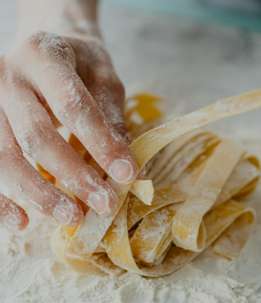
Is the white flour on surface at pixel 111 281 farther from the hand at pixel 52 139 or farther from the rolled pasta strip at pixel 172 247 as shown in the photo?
the hand at pixel 52 139

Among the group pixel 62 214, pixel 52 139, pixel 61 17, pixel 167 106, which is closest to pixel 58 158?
pixel 52 139

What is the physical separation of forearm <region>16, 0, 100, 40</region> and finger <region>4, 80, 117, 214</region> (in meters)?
0.68

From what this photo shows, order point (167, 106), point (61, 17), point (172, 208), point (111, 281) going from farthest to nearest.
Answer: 1. point (167, 106)
2. point (61, 17)
3. point (172, 208)
4. point (111, 281)

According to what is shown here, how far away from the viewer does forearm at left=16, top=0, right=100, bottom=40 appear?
1.62 metres

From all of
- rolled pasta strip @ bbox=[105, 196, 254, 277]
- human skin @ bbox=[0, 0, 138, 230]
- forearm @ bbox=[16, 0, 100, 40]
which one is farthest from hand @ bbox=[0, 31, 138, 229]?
forearm @ bbox=[16, 0, 100, 40]

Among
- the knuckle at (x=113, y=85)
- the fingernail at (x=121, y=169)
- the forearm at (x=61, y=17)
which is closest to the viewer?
the fingernail at (x=121, y=169)

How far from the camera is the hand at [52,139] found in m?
0.93

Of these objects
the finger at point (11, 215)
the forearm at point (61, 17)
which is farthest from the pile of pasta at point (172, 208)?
the forearm at point (61, 17)

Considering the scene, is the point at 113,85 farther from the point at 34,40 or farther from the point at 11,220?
the point at 11,220

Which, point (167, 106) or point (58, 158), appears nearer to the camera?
point (58, 158)

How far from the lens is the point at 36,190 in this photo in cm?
95

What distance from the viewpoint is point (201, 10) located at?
3010 mm

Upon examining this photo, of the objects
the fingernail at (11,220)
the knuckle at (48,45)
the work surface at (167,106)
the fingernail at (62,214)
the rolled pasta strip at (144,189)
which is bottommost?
the work surface at (167,106)

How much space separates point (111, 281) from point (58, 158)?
44 cm
